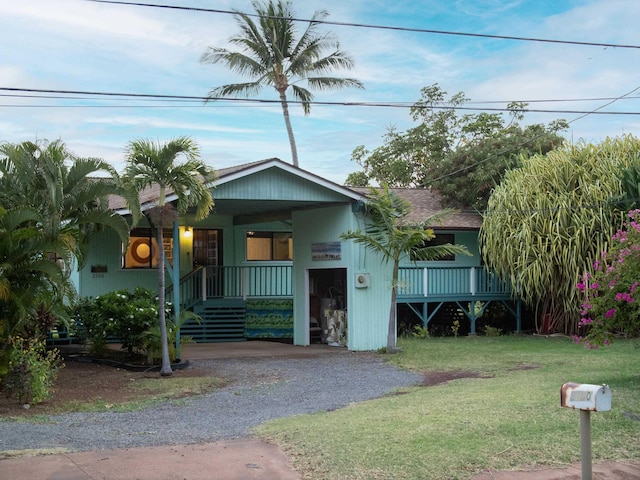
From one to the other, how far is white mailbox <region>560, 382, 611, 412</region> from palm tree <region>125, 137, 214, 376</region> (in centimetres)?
1028

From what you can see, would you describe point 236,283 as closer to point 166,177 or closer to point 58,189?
point 166,177

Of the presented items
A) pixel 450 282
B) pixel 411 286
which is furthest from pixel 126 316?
pixel 450 282

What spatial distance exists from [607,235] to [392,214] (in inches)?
250

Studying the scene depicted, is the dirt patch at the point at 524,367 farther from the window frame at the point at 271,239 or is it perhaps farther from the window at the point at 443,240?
the window frame at the point at 271,239

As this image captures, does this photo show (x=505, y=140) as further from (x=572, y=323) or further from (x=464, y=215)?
(x=572, y=323)

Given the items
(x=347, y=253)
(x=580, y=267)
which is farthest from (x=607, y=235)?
(x=347, y=253)

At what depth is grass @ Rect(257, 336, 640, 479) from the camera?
761 cm

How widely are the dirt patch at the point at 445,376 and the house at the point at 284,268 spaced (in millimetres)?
4227

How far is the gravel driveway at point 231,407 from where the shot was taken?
9.55m

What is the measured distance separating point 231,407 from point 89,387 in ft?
11.0

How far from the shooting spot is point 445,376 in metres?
15.2

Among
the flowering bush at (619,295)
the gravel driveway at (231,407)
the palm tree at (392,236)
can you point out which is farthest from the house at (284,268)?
the flowering bush at (619,295)

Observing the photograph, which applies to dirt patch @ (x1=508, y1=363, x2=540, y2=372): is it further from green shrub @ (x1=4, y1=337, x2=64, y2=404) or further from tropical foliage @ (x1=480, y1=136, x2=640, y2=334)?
green shrub @ (x1=4, y1=337, x2=64, y2=404)

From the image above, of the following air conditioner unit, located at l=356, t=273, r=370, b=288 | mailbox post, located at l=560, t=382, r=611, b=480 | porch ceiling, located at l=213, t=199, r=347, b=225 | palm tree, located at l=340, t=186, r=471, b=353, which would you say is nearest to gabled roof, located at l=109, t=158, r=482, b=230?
porch ceiling, located at l=213, t=199, r=347, b=225
